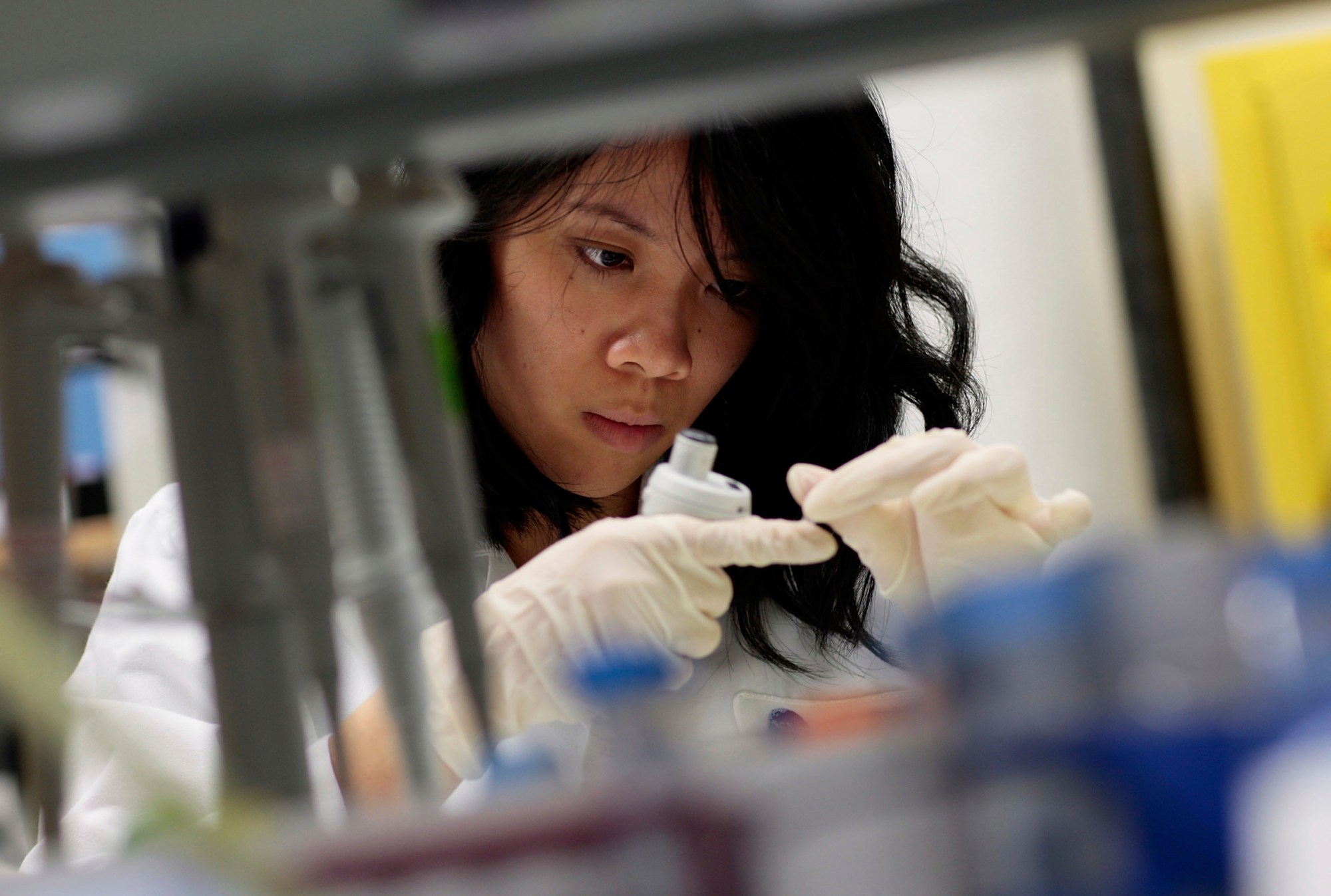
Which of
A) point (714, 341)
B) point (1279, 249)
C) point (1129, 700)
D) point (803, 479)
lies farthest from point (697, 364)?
point (1279, 249)

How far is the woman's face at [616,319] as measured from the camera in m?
0.78

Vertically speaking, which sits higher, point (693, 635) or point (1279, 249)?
point (1279, 249)

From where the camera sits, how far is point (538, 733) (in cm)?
58

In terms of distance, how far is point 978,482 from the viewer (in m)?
0.59

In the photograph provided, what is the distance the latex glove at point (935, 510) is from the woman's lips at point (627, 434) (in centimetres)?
18

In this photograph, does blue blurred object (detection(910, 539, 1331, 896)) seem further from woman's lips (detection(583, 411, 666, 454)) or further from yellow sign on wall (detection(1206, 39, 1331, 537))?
yellow sign on wall (detection(1206, 39, 1331, 537))

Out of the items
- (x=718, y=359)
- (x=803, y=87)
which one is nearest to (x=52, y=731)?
(x=803, y=87)

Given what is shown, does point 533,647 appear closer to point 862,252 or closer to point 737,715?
point 737,715

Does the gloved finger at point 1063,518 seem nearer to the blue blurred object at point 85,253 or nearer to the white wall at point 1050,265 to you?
the blue blurred object at point 85,253

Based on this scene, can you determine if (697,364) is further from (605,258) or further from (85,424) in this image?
(85,424)

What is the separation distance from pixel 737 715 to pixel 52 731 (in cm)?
54

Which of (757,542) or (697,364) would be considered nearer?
(757,542)

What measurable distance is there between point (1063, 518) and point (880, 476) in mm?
119

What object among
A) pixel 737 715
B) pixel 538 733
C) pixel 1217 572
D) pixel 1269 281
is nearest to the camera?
pixel 1217 572
